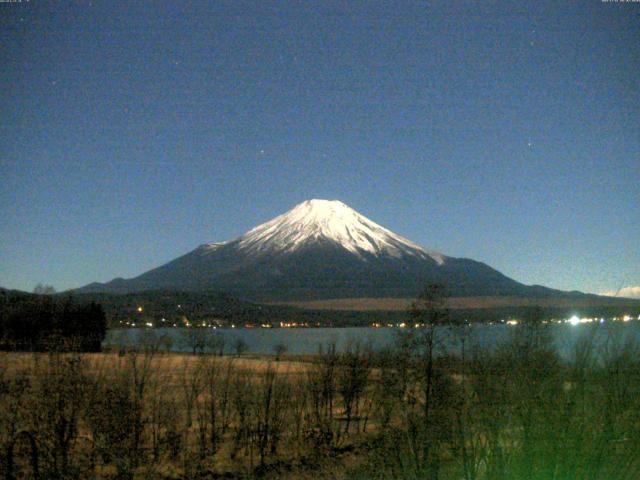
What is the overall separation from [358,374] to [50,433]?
48.0ft

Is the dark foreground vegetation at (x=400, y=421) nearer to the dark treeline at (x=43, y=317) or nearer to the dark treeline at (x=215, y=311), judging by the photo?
the dark treeline at (x=43, y=317)

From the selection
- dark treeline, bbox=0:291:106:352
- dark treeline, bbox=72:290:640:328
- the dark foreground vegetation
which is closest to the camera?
the dark foreground vegetation

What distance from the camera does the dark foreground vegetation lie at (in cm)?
498

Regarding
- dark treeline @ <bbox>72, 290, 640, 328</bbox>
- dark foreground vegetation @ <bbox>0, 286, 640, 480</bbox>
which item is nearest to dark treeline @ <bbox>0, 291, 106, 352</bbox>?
dark foreground vegetation @ <bbox>0, 286, 640, 480</bbox>

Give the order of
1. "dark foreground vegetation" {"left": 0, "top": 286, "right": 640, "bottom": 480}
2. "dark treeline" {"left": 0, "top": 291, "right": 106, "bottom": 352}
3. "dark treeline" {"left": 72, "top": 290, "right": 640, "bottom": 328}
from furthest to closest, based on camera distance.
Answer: "dark treeline" {"left": 72, "top": 290, "right": 640, "bottom": 328} → "dark treeline" {"left": 0, "top": 291, "right": 106, "bottom": 352} → "dark foreground vegetation" {"left": 0, "top": 286, "right": 640, "bottom": 480}

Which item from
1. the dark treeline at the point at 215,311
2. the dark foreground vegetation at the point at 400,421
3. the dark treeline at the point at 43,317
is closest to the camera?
the dark foreground vegetation at the point at 400,421

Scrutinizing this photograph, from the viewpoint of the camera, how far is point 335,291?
191 m

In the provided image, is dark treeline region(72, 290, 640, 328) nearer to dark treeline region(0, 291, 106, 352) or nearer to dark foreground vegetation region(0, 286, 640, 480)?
dark treeline region(0, 291, 106, 352)

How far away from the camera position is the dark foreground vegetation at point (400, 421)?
498cm

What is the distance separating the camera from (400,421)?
873 cm

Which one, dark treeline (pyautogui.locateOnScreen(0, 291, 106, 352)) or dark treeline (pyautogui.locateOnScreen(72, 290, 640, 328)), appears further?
dark treeline (pyautogui.locateOnScreen(72, 290, 640, 328))

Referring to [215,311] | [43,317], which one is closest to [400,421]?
[43,317]

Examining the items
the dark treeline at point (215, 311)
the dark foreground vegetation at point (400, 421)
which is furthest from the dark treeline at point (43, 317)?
the dark treeline at point (215, 311)

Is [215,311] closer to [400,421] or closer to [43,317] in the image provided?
[43,317]
